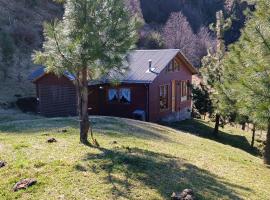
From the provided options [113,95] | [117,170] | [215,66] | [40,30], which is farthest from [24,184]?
[40,30]

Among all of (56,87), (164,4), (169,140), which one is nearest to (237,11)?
(164,4)

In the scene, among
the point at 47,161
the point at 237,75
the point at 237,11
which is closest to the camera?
the point at 47,161

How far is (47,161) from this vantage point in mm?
9977

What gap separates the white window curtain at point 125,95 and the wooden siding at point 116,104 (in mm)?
242

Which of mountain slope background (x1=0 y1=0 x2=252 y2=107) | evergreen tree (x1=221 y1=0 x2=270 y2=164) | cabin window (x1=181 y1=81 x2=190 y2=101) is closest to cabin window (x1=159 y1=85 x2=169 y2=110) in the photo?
cabin window (x1=181 y1=81 x2=190 y2=101)

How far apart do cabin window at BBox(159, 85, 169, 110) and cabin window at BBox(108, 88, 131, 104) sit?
2452mm

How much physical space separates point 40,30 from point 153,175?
1604 inches

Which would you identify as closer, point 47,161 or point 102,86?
point 47,161

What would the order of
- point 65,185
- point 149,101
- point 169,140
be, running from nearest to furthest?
point 65,185
point 169,140
point 149,101

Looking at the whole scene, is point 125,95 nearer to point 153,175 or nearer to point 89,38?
point 89,38

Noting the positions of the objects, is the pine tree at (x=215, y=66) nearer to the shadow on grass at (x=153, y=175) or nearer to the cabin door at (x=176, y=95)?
the cabin door at (x=176, y=95)

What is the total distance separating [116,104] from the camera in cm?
2625

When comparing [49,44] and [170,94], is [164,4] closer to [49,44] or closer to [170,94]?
[170,94]

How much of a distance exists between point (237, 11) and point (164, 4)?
13.2 m
